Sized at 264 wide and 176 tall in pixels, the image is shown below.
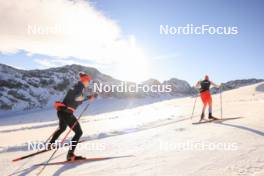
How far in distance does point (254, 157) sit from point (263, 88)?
33086mm

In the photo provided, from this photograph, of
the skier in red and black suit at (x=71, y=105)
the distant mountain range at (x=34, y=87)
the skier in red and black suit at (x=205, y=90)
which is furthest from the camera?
the distant mountain range at (x=34, y=87)

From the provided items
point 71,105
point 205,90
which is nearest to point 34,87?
point 205,90

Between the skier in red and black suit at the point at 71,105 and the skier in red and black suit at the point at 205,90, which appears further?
the skier in red and black suit at the point at 205,90

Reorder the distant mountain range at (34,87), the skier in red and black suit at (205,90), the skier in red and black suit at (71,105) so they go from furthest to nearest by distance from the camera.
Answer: the distant mountain range at (34,87) < the skier in red and black suit at (205,90) < the skier in red and black suit at (71,105)

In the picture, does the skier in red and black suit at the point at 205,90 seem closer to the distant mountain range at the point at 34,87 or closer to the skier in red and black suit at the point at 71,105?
the skier in red and black suit at the point at 71,105

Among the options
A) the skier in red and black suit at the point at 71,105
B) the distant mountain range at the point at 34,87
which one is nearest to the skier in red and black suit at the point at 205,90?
the skier in red and black suit at the point at 71,105

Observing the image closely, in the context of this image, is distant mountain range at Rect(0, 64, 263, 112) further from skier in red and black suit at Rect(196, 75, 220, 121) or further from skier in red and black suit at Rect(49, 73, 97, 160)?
skier in red and black suit at Rect(49, 73, 97, 160)

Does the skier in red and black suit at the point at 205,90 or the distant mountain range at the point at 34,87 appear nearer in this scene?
the skier in red and black suit at the point at 205,90

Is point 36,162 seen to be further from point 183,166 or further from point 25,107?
point 25,107

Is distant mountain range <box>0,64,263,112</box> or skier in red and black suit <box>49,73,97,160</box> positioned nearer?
skier in red and black suit <box>49,73,97,160</box>

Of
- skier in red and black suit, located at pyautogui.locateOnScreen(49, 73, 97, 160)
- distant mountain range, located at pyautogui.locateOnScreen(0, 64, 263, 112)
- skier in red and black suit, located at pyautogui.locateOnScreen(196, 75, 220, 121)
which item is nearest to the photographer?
skier in red and black suit, located at pyautogui.locateOnScreen(49, 73, 97, 160)

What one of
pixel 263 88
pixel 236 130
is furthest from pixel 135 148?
pixel 263 88

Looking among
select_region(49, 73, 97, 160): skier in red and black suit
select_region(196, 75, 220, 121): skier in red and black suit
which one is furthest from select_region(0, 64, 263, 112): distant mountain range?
select_region(49, 73, 97, 160): skier in red and black suit

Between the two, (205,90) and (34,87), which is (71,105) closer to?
(205,90)
